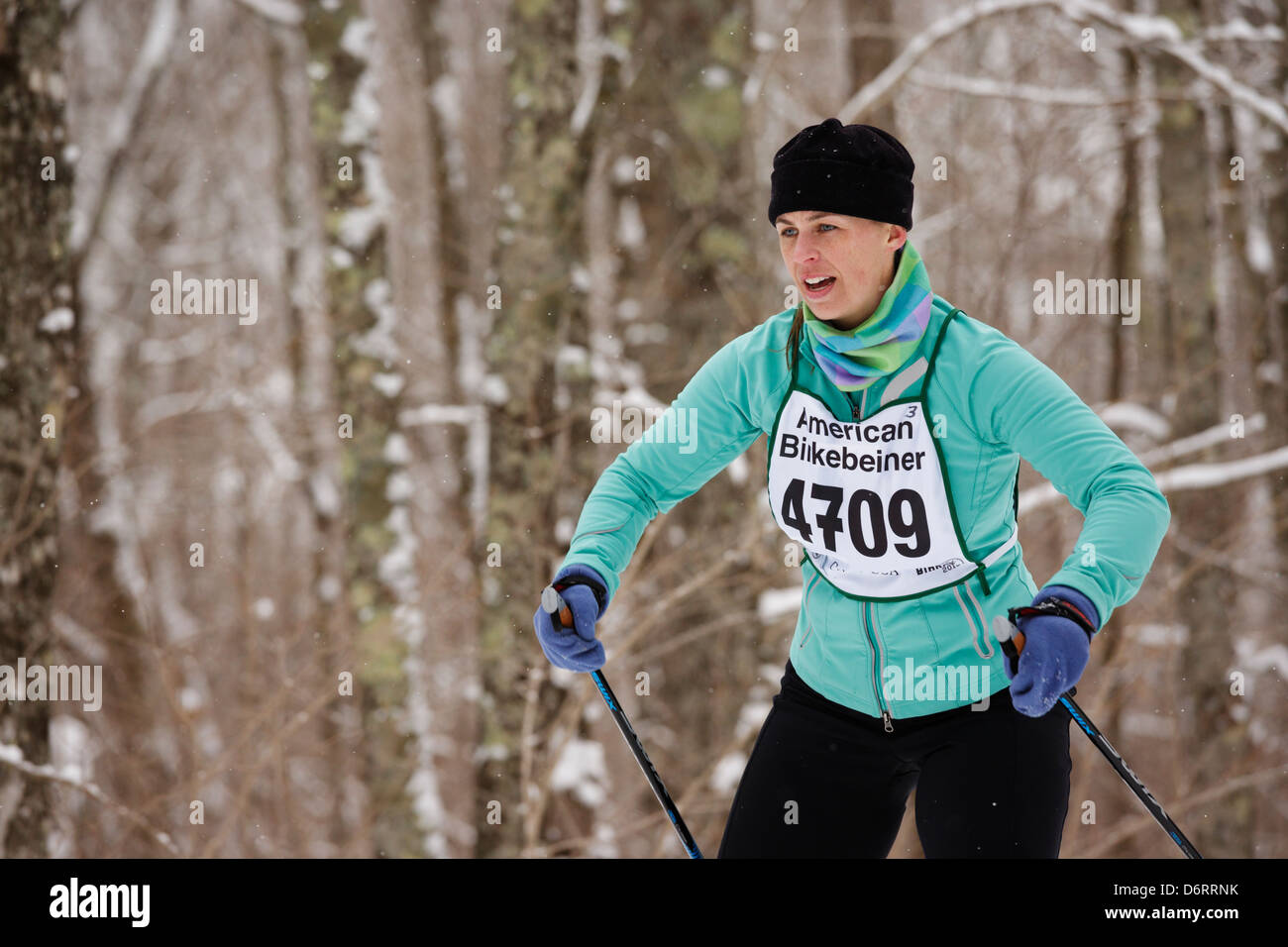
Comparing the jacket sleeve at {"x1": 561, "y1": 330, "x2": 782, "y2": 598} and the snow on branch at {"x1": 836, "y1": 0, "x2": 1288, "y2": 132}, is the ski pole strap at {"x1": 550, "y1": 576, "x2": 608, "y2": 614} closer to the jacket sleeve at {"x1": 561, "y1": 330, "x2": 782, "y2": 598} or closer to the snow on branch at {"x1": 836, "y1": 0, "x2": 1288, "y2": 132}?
the jacket sleeve at {"x1": 561, "y1": 330, "x2": 782, "y2": 598}

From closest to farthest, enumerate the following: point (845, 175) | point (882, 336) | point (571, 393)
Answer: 1. point (882, 336)
2. point (845, 175)
3. point (571, 393)

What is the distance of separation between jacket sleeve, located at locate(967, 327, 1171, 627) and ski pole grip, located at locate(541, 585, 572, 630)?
1.01 meters

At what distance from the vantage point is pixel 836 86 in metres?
10.3

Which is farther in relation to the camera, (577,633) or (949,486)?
Result: (577,633)

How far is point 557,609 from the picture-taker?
2.69 m

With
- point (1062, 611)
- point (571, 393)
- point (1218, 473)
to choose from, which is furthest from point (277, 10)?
point (1062, 611)

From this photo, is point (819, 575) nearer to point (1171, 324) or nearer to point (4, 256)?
point (4, 256)

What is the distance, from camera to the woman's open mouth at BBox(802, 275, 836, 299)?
8.63 ft

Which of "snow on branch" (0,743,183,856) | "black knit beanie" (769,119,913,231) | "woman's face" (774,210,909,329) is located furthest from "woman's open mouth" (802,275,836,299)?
"snow on branch" (0,743,183,856)

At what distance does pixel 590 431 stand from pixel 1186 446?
11.2 feet

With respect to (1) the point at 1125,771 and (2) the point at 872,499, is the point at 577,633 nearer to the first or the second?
(2) the point at 872,499

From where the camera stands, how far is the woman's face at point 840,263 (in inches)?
104

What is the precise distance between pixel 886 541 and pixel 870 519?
0.20 feet
